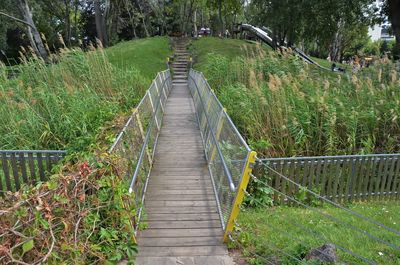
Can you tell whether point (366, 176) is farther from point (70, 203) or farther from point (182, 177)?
point (70, 203)

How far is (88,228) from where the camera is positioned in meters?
2.95

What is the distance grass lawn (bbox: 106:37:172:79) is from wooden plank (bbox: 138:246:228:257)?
53.1 ft

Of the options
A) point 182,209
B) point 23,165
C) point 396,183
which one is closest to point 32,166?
point 23,165

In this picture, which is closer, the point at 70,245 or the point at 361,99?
the point at 70,245

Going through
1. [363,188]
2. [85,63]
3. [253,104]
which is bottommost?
[363,188]

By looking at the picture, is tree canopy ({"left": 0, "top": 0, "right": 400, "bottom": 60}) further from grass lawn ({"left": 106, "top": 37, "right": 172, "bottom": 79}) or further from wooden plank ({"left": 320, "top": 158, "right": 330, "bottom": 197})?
wooden plank ({"left": 320, "top": 158, "right": 330, "bottom": 197})

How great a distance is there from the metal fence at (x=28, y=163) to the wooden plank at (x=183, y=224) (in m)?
1.95

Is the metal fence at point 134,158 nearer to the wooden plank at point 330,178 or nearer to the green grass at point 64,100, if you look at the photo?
the green grass at point 64,100

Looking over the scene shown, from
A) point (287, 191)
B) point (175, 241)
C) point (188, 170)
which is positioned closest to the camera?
Result: point (175, 241)

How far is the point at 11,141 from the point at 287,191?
4.95 m

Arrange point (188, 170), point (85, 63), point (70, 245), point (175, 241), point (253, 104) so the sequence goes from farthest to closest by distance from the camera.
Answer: point (85, 63) < point (253, 104) < point (188, 170) < point (175, 241) < point (70, 245)

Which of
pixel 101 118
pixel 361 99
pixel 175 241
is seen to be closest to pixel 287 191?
pixel 175 241

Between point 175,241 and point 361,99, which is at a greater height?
point 361,99

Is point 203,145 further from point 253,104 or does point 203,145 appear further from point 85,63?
point 85,63
